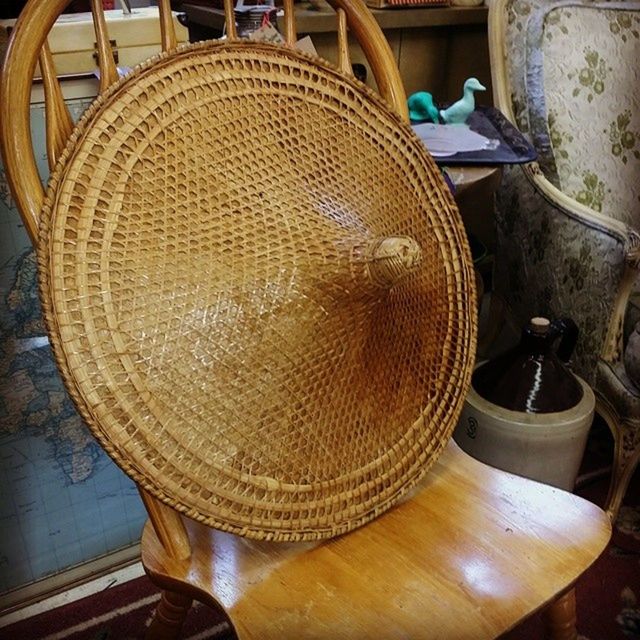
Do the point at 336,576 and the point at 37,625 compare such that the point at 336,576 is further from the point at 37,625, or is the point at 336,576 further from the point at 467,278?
the point at 37,625

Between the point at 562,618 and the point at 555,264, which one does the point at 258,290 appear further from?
the point at 555,264

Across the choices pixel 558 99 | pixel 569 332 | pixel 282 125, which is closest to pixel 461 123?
pixel 558 99

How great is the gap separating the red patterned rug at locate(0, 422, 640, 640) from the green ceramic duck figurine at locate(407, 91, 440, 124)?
90cm

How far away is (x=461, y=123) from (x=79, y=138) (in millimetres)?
872

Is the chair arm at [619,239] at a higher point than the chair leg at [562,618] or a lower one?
higher

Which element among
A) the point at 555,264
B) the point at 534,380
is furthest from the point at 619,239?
the point at 534,380

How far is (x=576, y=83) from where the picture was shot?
1.68 m

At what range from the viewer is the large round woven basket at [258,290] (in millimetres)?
750

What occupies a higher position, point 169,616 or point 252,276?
point 252,276

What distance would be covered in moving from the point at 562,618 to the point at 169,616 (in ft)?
1.71

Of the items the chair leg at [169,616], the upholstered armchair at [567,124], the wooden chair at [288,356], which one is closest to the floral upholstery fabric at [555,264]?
the upholstered armchair at [567,124]

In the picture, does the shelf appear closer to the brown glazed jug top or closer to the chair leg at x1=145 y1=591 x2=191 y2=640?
the brown glazed jug top

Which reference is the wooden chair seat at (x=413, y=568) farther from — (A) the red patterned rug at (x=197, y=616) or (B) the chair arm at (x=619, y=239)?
(B) the chair arm at (x=619, y=239)

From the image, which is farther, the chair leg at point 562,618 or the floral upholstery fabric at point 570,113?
the floral upholstery fabric at point 570,113
